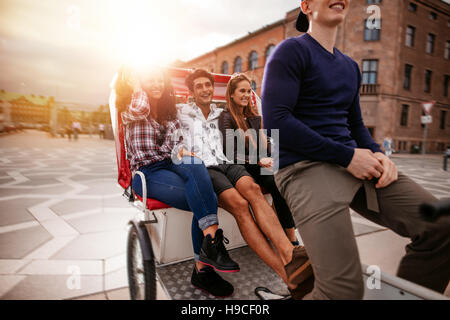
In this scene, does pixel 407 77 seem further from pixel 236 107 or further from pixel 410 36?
pixel 236 107

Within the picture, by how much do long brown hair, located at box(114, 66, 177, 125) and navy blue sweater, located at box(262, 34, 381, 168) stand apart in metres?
1.22

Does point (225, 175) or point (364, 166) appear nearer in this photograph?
point (364, 166)

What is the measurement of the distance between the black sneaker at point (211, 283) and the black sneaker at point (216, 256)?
141mm

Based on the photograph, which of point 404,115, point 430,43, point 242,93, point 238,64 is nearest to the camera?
point 242,93

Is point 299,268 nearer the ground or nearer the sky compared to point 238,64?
nearer the ground

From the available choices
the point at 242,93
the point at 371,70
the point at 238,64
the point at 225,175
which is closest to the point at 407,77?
the point at 371,70

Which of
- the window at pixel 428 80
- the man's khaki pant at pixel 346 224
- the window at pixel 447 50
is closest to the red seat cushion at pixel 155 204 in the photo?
the man's khaki pant at pixel 346 224

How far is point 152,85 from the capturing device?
2.16 metres

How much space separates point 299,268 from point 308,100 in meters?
0.86

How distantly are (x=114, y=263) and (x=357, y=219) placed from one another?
3.14 metres

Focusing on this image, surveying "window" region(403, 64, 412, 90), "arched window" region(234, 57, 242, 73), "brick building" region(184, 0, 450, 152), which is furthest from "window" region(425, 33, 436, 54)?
"arched window" region(234, 57, 242, 73)

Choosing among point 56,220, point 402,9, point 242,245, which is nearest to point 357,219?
point 242,245

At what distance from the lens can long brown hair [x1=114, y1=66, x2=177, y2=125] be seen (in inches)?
82.1

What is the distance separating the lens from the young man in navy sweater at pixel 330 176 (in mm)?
1084
